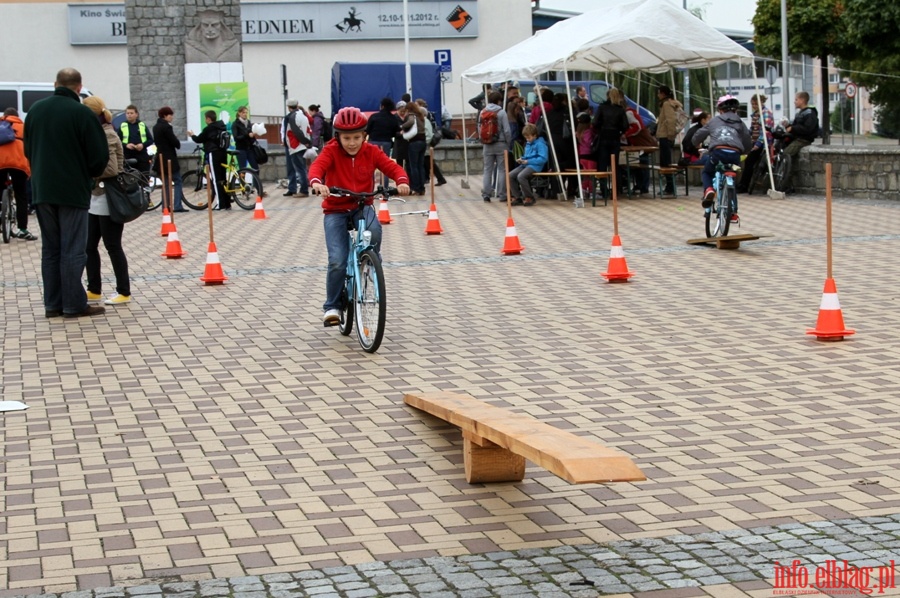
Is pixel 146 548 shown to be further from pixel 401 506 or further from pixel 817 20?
pixel 817 20

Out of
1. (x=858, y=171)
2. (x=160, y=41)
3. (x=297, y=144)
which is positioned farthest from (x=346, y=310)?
(x=160, y=41)

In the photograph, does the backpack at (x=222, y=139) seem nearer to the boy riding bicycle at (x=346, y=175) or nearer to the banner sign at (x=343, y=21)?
the boy riding bicycle at (x=346, y=175)

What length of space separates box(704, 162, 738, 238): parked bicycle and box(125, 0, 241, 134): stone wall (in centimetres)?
2378

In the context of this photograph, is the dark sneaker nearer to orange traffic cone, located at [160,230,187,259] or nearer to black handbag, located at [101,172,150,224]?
black handbag, located at [101,172,150,224]

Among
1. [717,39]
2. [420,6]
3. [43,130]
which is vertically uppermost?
[420,6]

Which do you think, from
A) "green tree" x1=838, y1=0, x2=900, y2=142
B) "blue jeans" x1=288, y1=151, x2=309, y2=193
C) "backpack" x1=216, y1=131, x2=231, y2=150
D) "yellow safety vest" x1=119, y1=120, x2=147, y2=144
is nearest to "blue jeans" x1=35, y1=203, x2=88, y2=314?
"yellow safety vest" x1=119, y1=120, x2=147, y2=144

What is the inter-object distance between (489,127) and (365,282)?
14.0 metres

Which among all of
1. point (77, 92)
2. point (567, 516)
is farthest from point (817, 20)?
point (567, 516)

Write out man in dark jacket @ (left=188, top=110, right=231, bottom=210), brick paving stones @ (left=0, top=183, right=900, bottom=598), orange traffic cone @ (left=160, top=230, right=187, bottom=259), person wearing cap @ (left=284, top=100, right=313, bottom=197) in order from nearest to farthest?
brick paving stones @ (left=0, top=183, right=900, bottom=598) < orange traffic cone @ (left=160, top=230, right=187, bottom=259) < man in dark jacket @ (left=188, top=110, right=231, bottom=210) < person wearing cap @ (left=284, top=100, right=313, bottom=197)

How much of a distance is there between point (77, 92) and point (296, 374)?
4.13m

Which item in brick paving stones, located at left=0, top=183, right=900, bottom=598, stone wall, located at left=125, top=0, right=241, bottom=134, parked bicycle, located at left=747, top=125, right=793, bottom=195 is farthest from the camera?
stone wall, located at left=125, top=0, right=241, bottom=134

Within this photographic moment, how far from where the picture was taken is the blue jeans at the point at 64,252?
37.3 ft

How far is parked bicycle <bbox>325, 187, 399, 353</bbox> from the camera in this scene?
30.7 feet

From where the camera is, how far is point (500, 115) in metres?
23.4
